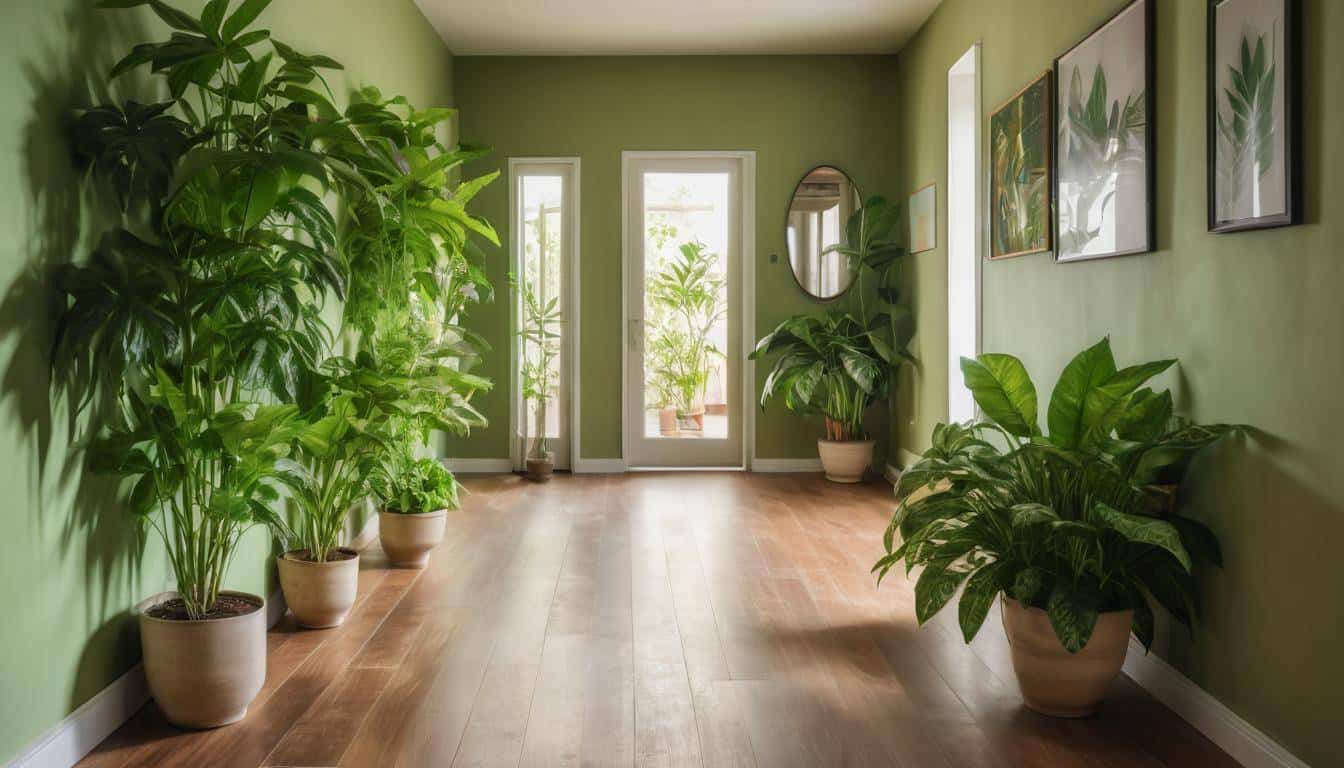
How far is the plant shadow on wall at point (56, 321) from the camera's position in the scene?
2078 millimetres

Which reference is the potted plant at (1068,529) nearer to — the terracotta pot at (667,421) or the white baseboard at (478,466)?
the terracotta pot at (667,421)

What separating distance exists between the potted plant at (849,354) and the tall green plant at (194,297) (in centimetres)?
370

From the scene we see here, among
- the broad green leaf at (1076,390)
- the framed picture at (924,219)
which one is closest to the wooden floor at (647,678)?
the broad green leaf at (1076,390)

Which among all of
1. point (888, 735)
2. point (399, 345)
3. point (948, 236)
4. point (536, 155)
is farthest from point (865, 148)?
point (888, 735)

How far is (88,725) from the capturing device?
7.58ft

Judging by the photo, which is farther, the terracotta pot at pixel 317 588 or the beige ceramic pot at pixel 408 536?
the beige ceramic pot at pixel 408 536

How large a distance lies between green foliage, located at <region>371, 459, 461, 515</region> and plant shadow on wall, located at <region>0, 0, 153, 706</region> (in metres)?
1.58

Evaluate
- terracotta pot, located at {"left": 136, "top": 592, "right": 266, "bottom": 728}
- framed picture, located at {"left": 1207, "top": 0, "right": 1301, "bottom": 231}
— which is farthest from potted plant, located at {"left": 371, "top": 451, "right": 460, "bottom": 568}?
framed picture, located at {"left": 1207, "top": 0, "right": 1301, "bottom": 231}

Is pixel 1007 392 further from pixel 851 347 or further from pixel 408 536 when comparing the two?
pixel 851 347

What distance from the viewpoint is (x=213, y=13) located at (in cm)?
226

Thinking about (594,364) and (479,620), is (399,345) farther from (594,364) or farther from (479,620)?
(594,364)

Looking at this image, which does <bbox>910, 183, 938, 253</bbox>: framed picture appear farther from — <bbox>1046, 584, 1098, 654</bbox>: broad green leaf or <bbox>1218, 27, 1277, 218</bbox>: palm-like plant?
<bbox>1046, 584, 1098, 654</bbox>: broad green leaf

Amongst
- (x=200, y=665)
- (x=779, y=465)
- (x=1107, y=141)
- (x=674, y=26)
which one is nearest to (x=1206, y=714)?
(x=1107, y=141)

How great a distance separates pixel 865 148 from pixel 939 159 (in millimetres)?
1046
